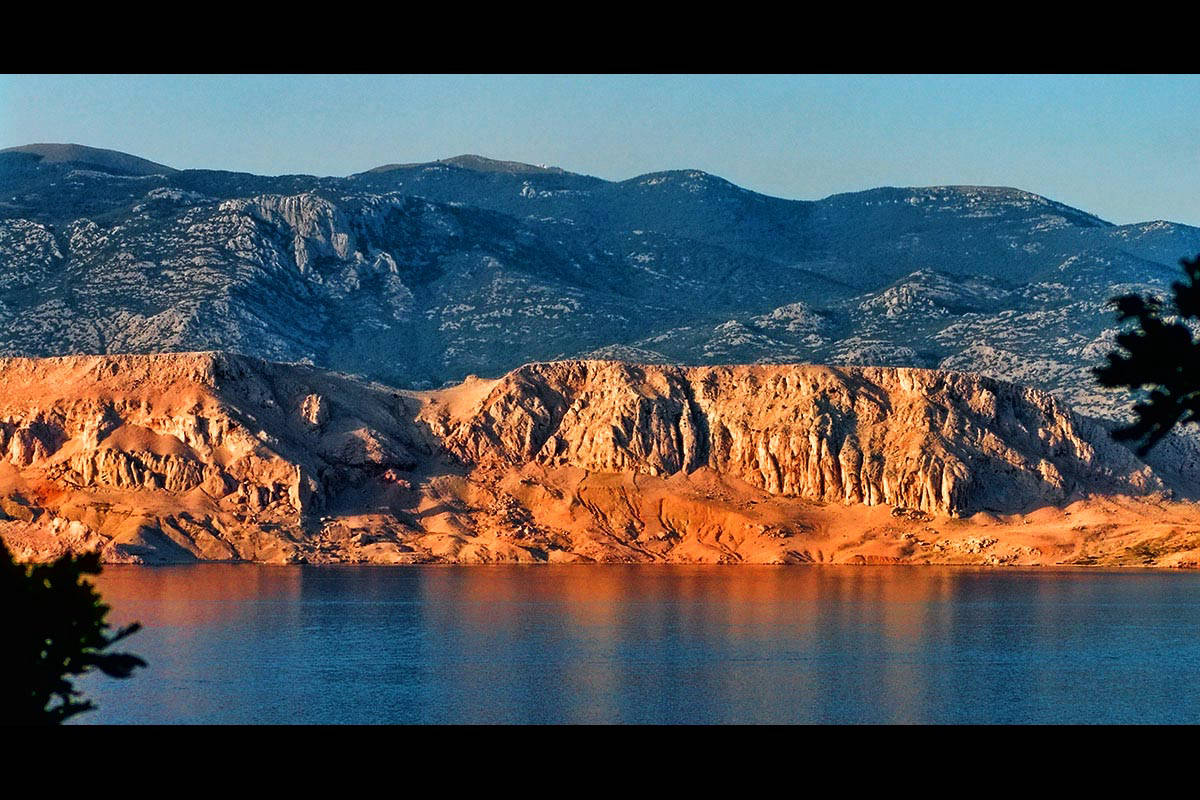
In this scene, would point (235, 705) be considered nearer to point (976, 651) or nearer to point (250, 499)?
point (976, 651)

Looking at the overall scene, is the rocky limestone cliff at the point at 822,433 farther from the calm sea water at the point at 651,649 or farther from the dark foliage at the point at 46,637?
the dark foliage at the point at 46,637

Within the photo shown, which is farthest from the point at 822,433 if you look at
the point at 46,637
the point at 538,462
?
the point at 46,637

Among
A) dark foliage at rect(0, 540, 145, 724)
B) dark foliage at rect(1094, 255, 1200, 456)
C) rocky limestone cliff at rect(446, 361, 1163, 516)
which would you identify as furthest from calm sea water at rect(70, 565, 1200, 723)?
dark foliage at rect(1094, 255, 1200, 456)

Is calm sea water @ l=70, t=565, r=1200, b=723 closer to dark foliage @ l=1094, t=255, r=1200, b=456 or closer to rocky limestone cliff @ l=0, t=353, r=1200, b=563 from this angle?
rocky limestone cliff @ l=0, t=353, r=1200, b=563
